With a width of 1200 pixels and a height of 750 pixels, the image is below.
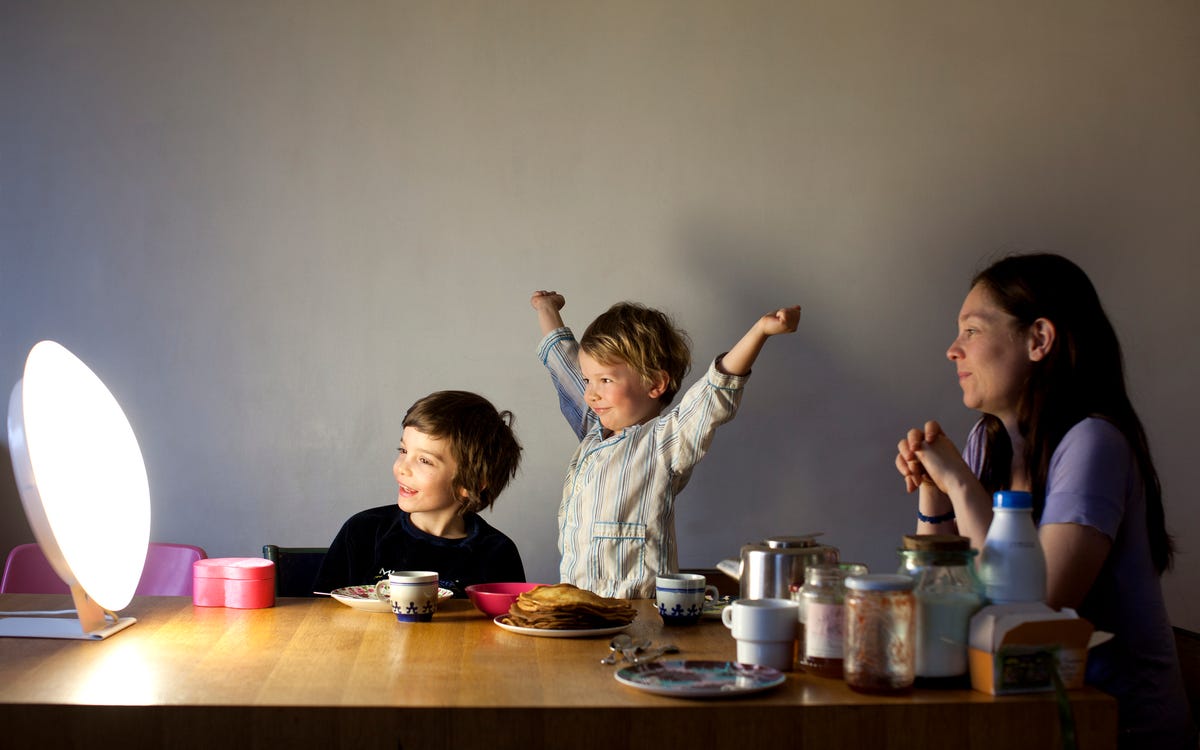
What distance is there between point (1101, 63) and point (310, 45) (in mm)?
1823

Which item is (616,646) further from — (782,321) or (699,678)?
(782,321)

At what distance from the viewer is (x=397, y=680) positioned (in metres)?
1.11

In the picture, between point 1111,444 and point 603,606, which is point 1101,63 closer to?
point 1111,444

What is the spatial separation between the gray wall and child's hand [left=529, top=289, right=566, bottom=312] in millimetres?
103

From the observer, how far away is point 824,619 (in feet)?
3.70

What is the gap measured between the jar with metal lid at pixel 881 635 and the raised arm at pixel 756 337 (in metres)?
0.78

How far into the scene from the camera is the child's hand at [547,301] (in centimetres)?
236

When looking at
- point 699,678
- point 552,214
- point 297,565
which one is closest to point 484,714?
point 699,678

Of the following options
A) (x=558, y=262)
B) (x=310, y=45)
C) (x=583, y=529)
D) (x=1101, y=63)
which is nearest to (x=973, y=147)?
(x=1101, y=63)

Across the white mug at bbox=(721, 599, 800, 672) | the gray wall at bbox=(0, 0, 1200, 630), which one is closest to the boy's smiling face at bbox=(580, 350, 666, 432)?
the gray wall at bbox=(0, 0, 1200, 630)

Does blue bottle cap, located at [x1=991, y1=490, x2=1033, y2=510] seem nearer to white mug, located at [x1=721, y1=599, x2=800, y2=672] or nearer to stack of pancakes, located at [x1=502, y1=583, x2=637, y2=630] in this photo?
white mug, located at [x1=721, y1=599, x2=800, y2=672]

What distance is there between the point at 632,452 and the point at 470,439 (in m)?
0.33

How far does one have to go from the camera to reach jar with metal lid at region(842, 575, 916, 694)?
1038 mm

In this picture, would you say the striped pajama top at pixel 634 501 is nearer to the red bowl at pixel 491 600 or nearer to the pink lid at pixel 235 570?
the red bowl at pixel 491 600
